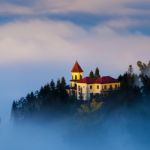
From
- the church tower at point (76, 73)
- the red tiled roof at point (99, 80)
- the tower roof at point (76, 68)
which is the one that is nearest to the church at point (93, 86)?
the red tiled roof at point (99, 80)

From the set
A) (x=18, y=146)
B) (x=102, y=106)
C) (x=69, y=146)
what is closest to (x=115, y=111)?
(x=102, y=106)

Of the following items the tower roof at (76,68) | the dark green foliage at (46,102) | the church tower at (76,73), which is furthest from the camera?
the tower roof at (76,68)

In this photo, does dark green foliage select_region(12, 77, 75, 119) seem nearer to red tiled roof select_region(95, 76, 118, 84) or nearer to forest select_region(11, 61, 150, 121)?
forest select_region(11, 61, 150, 121)

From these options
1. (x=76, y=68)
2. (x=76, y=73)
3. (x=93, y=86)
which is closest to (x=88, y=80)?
(x=93, y=86)

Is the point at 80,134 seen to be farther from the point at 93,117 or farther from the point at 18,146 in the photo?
the point at 18,146

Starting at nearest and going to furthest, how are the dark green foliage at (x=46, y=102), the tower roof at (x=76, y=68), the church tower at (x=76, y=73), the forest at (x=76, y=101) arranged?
the forest at (x=76, y=101)
the dark green foliage at (x=46, y=102)
the church tower at (x=76, y=73)
the tower roof at (x=76, y=68)

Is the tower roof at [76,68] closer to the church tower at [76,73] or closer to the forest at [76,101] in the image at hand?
the church tower at [76,73]

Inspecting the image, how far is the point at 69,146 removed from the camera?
27750 millimetres

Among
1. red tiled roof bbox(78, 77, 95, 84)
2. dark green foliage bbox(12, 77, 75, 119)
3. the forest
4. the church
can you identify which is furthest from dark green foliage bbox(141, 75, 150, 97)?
dark green foliage bbox(12, 77, 75, 119)

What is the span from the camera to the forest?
26.7 m

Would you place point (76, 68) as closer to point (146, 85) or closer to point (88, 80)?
point (88, 80)

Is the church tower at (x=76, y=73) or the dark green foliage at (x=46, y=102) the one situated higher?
the church tower at (x=76, y=73)

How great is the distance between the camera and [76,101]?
27.7 metres

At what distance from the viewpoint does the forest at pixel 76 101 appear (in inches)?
1051
